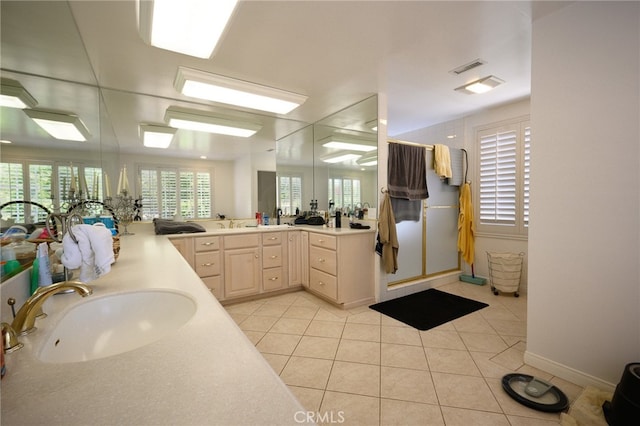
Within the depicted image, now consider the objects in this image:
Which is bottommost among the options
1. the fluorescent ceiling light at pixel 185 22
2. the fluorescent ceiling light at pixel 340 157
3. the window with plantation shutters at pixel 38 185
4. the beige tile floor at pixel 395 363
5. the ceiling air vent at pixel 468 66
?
the beige tile floor at pixel 395 363

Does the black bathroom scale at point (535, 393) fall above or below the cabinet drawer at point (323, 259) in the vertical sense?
below

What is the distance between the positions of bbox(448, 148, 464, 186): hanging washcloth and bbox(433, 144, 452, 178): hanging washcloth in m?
0.18

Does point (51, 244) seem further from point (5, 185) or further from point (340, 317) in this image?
point (340, 317)

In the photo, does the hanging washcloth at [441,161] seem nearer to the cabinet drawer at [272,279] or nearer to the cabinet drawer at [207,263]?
the cabinet drawer at [272,279]

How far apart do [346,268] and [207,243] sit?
1.57 metres

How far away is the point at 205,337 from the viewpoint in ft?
2.30

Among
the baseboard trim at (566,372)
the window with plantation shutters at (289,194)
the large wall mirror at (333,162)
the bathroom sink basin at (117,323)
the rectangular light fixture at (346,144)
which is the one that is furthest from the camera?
the window with plantation shutters at (289,194)

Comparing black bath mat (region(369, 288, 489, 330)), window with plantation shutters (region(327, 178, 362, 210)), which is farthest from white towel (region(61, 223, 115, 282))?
window with plantation shutters (region(327, 178, 362, 210))

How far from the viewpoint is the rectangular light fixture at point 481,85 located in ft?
9.00

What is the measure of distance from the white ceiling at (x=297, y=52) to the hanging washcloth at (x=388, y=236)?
4.28 feet

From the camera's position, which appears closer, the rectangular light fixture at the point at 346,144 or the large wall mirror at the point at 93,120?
the large wall mirror at the point at 93,120

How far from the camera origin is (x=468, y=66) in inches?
97.3

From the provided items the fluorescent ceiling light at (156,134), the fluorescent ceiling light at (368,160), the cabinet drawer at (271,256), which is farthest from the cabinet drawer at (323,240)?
the fluorescent ceiling light at (156,134)

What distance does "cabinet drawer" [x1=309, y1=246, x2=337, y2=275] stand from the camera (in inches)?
118
